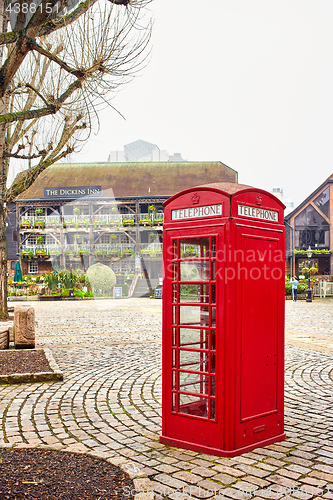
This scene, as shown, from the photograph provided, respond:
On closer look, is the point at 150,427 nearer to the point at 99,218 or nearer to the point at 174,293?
the point at 174,293

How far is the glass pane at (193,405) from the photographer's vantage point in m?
3.78

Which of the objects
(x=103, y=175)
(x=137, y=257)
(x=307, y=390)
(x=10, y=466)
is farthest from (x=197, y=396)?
(x=103, y=175)

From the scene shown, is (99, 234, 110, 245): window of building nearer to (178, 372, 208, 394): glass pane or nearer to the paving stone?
(178, 372, 208, 394): glass pane

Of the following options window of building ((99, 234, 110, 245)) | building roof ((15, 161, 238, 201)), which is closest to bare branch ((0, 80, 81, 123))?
building roof ((15, 161, 238, 201))

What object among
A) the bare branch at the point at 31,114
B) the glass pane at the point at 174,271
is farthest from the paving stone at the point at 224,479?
the bare branch at the point at 31,114

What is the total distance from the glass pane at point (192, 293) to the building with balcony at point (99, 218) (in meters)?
31.5

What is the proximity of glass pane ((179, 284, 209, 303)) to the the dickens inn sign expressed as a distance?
3643 centimetres

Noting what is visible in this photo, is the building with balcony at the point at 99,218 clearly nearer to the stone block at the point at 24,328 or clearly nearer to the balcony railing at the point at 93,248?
the balcony railing at the point at 93,248

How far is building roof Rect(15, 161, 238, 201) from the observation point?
4041cm

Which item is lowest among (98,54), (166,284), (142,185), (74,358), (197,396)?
(74,358)

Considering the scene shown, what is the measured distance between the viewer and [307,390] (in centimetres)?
578

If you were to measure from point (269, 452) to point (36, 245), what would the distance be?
3814 centimetres

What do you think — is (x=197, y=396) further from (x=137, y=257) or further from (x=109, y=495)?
(x=137, y=257)

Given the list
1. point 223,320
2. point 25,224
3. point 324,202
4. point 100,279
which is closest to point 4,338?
point 223,320
